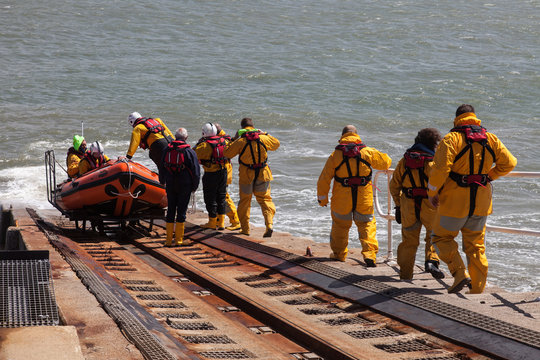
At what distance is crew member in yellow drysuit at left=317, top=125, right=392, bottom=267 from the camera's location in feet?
22.2

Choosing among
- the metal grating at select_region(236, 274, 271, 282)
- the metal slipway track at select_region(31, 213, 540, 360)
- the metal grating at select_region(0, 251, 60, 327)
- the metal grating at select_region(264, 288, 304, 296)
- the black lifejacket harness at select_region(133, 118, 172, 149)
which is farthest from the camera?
the black lifejacket harness at select_region(133, 118, 172, 149)

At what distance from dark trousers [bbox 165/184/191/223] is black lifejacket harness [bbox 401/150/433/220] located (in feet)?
10.9

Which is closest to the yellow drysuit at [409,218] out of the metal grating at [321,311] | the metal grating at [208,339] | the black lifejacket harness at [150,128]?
the metal grating at [321,311]

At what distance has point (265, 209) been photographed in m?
9.12

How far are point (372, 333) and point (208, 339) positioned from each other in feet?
3.69

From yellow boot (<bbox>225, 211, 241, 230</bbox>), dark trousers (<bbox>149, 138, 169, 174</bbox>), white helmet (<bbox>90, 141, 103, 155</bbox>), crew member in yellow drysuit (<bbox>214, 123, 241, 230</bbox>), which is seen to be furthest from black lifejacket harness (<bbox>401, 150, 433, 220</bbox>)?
white helmet (<bbox>90, 141, 103, 155</bbox>)

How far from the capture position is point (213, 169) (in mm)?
9258

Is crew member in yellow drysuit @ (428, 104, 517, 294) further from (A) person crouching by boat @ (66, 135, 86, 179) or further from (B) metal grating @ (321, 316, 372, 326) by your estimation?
(A) person crouching by boat @ (66, 135, 86, 179)

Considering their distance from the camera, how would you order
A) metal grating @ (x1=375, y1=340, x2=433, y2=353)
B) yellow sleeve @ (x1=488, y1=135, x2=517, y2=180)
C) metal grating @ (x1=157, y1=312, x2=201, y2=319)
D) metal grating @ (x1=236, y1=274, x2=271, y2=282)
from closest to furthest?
metal grating @ (x1=375, y1=340, x2=433, y2=353), metal grating @ (x1=157, y1=312, x2=201, y2=319), yellow sleeve @ (x1=488, y1=135, x2=517, y2=180), metal grating @ (x1=236, y1=274, x2=271, y2=282)

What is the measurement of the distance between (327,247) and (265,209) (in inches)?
46.6

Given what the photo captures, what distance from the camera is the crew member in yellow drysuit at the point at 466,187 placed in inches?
217

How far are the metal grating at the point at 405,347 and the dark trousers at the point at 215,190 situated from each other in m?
5.08

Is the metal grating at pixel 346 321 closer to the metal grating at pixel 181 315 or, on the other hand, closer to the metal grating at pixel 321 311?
the metal grating at pixel 321 311

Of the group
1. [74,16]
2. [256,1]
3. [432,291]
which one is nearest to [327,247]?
[432,291]
